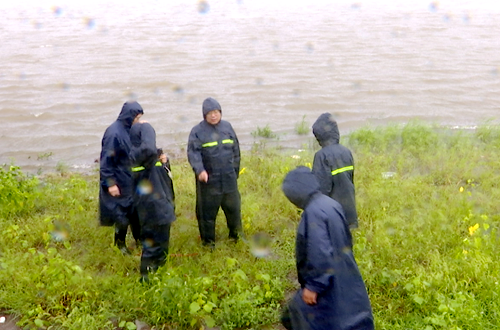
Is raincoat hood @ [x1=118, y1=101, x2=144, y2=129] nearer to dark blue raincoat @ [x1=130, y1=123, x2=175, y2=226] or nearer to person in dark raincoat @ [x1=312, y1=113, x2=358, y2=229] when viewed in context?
dark blue raincoat @ [x1=130, y1=123, x2=175, y2=226]

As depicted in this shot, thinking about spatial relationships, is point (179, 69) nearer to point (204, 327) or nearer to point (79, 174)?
point (79, 174)

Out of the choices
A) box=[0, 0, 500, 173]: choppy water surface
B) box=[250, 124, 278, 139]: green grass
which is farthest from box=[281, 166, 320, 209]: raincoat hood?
box=[250, 124, 278, 139]: green grass

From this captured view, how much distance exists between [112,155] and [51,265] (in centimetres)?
124

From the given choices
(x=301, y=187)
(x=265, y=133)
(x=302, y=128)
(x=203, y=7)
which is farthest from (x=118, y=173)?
(x=203, y=7)

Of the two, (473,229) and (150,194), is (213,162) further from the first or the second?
(473,229)

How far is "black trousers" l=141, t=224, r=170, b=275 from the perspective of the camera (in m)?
4.81

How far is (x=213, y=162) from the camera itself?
5395 millimetres

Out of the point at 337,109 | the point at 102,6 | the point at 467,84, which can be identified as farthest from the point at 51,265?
the point at 102,6

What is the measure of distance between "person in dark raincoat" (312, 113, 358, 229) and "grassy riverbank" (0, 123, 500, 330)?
62cm


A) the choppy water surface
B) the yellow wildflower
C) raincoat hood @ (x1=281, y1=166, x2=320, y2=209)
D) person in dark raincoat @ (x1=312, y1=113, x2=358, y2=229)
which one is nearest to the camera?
raincoat hood @ (x1=281, y1=166, x2=320, y2=209)

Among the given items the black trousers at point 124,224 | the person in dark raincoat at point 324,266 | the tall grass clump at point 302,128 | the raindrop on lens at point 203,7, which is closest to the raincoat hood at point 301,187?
the person in dark raincoat at point 324,266

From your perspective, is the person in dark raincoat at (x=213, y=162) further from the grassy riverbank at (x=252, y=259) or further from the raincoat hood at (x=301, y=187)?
the raincoat hood at (x=301, y=187)

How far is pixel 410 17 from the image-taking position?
23.5m

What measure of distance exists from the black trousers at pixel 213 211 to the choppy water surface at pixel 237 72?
15.6 feet
